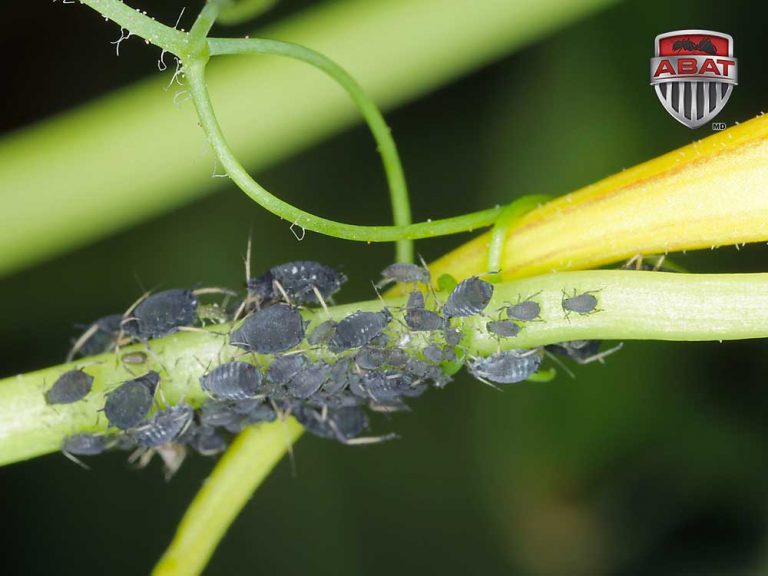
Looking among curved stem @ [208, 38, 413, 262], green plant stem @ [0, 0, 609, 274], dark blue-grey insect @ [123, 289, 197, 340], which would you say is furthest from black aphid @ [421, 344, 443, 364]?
green plant stem @ [0, 0, 609, 274]

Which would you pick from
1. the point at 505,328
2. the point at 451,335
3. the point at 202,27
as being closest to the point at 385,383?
the point at 451,335

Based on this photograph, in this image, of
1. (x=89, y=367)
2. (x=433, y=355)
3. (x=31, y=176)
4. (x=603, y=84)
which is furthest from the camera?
(x=603, y=84)

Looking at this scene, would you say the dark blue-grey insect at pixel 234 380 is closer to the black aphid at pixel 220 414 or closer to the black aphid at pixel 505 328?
the black aphid at pixel 220 414

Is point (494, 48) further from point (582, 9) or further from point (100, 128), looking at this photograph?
point (100, 128)

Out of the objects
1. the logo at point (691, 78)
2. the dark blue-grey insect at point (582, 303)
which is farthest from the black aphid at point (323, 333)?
the logo at point (691, 78)

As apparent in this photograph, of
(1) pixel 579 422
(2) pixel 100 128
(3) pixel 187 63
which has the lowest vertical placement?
(1) pixel 579 422

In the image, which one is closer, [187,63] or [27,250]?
[187,63]

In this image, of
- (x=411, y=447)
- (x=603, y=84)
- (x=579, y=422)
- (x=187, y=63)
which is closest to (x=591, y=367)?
(x=579, y=422)

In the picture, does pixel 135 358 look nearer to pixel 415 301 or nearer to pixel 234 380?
pixel 234 380
